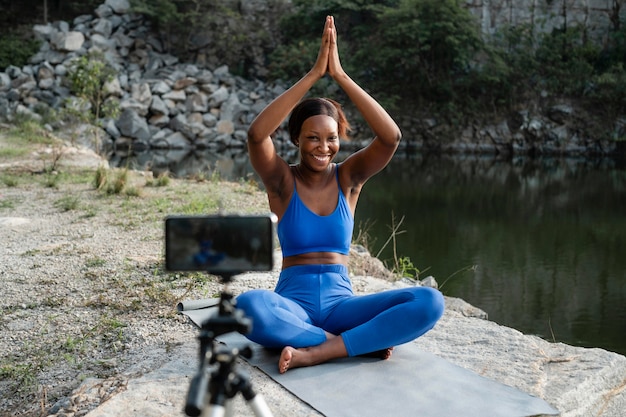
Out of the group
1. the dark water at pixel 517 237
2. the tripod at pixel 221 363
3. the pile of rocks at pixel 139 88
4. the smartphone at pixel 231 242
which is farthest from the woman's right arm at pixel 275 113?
the pile of rocks at pixel 139 88

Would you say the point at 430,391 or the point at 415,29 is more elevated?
the point at 415,29

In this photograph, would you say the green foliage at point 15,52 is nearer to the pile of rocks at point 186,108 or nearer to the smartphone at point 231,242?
the pile of rocks at point 186,108

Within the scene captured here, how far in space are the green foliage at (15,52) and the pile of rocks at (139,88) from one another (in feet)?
0.90

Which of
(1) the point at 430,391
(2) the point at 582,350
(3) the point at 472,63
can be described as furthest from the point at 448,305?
(3) the point at 472,63

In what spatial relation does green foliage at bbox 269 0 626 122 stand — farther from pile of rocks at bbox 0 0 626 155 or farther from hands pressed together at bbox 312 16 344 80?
hands pressed together at bbox 312 16 344 80

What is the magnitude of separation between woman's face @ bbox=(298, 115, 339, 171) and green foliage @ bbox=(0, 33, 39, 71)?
17012mm

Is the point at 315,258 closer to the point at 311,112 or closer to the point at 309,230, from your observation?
the point at 309,230

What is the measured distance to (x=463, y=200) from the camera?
9.88 m

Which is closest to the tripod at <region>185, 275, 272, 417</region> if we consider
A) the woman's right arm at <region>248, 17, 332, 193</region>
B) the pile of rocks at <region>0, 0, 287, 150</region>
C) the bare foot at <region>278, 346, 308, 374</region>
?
the bare foot at <region>278, 346, 308, 374</region>

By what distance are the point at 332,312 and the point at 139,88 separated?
15.6 meters

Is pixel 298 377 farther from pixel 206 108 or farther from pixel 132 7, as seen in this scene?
pixel 132 7

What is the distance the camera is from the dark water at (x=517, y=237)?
511cm

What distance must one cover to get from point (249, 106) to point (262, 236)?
55.5 ft

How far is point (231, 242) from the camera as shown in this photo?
4.45ft
